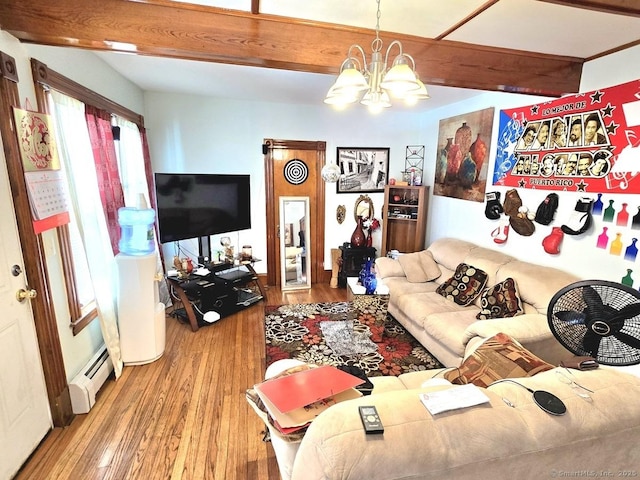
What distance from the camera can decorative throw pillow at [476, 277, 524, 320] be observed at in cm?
253

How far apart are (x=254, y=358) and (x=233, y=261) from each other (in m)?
1.35

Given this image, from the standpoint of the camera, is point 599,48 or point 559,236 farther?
point 559,236

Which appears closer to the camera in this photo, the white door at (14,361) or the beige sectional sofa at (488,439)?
the beige sectional sofa at (488,439)

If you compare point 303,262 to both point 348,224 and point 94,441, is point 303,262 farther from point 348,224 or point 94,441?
point 94,441

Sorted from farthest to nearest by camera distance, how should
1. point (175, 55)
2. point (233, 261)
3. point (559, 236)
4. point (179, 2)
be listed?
1. point (233, 261)
2. point (559, 236)
3. point (175, 55)
4. point (179, 2)

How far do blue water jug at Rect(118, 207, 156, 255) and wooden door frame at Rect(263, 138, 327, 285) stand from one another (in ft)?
5.91

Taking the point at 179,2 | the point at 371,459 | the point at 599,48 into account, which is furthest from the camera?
the point at 599,48

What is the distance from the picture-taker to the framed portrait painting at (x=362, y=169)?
4457mm

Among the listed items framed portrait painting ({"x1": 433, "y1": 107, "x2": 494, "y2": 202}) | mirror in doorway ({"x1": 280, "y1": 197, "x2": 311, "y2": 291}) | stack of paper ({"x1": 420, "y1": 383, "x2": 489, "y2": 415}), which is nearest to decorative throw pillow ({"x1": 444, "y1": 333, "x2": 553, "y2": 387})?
stack of paper ({"x1": 420, "y1": 383, "x2": 489, "y2": 415})

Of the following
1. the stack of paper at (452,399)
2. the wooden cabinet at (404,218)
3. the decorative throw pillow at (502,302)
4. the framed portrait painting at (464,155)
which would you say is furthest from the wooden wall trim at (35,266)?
the framed portrait painting at (464,155)

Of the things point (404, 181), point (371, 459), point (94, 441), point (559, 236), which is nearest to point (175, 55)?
point (371, 459)

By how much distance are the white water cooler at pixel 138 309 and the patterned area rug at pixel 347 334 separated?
3.26 ft

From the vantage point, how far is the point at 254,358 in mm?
2758

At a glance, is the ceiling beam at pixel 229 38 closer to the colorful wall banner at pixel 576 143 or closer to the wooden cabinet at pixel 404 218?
the colorful wall banner at pixel 576 143
